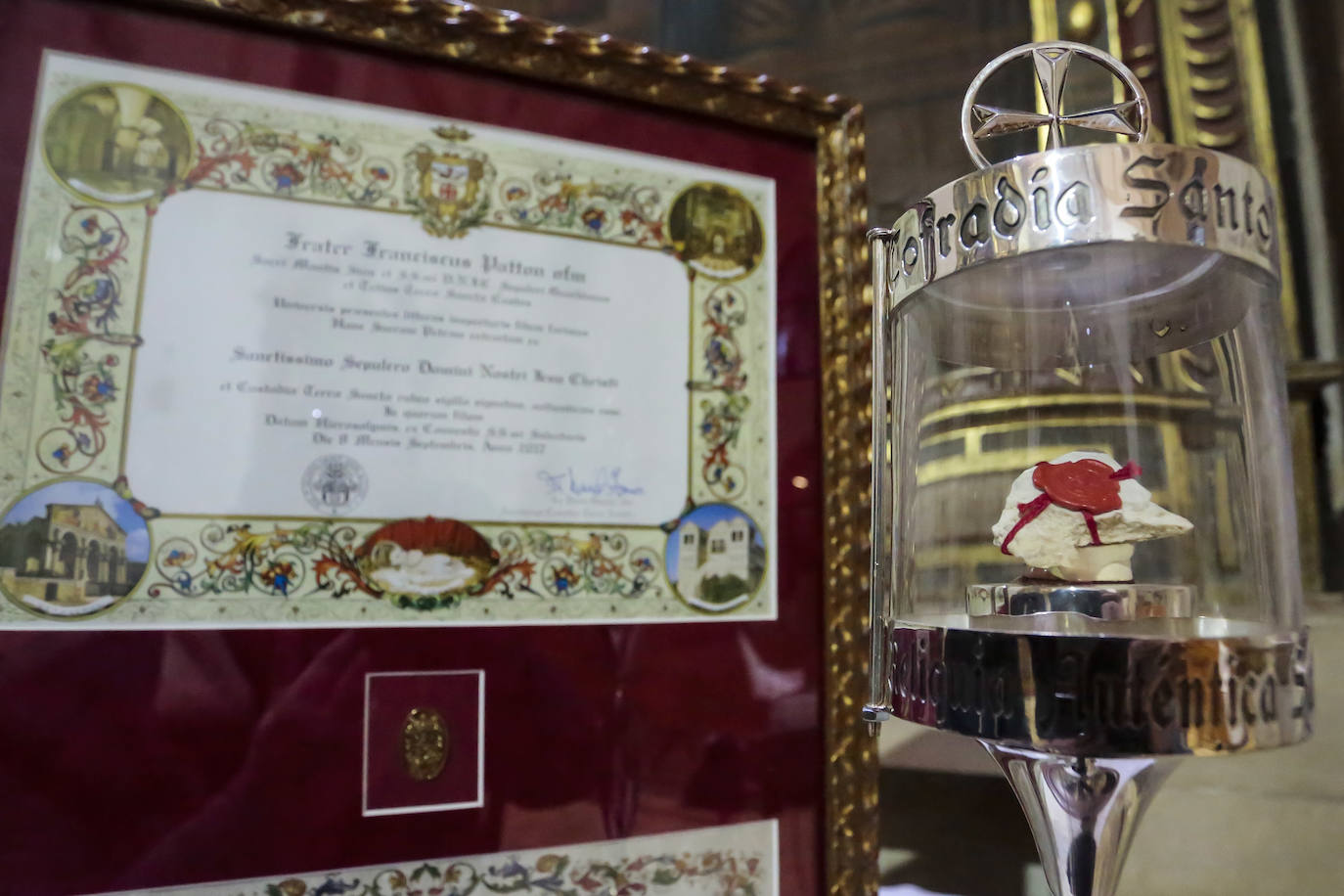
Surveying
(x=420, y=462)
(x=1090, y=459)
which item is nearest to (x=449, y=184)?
(x=420, y=462)

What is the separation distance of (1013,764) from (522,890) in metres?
0.32

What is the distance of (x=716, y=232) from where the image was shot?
630 mm

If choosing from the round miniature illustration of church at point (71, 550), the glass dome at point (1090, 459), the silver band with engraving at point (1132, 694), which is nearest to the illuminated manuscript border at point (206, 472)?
the round miniature illustration of church at point (71, 550)

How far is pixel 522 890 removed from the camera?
53cm

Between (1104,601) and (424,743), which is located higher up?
(1104,601)

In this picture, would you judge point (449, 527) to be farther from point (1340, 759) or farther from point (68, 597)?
point (1340, 759)

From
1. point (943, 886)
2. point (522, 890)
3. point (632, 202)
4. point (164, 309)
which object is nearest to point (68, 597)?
point (164, 309)

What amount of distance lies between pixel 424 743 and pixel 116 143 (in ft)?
1.38

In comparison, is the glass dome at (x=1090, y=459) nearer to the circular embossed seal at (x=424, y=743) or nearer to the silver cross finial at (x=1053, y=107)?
the silver cross finial at (x=1053, y=107)

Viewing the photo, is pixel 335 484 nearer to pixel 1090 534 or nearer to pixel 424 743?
pixel 424 743

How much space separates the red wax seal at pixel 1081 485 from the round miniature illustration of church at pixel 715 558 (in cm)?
24

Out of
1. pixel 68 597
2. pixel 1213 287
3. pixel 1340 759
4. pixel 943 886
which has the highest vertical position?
pixel 1213 287

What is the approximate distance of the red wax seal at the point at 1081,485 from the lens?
15.6 inches
